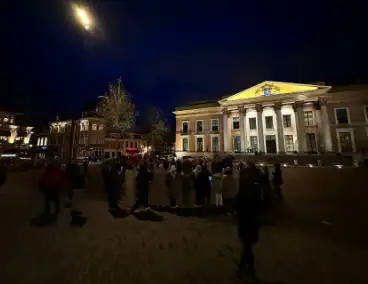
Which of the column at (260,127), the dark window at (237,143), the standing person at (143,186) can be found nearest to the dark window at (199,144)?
the dark window at (237,143)

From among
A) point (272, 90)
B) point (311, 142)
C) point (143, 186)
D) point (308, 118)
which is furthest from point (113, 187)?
point (308, 118)

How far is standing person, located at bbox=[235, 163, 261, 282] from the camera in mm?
3635

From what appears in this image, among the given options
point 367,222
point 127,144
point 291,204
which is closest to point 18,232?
point 291,204

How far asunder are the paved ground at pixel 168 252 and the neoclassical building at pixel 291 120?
113 ft

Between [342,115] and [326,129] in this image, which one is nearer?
[326,129]

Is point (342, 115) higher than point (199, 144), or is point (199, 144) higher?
point (342, 115)

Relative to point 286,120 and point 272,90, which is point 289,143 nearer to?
point 286,120

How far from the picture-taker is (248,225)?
371cm

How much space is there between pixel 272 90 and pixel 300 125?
875 cm

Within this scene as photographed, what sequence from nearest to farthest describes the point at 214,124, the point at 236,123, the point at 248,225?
the point at 248,225, the point at 236,123, the point at 214,124

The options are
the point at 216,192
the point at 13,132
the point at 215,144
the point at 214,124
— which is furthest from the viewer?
the point at 13,132

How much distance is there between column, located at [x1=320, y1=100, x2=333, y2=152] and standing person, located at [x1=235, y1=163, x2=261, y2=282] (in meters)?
40.5

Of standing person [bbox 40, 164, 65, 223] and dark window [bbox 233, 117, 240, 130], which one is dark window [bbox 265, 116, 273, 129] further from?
standing person [bbox 40, 164, 65, 223]

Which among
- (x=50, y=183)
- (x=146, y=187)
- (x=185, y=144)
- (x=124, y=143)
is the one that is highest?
(x=124, y=143)
